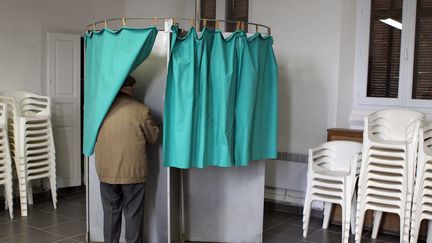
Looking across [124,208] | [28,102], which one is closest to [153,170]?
[124,208]

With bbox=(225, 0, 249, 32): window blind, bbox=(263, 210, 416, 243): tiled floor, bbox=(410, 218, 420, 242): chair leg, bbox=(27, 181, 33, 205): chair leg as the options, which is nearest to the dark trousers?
bbox=(263, 210, 416, 243): tiled floor

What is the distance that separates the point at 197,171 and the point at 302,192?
1.91m

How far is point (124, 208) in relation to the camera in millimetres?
4586

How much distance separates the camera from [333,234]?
5.48 metres

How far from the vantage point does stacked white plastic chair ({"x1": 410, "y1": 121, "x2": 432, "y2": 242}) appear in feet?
15.7

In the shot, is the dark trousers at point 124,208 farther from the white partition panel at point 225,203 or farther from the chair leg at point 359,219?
the chair leg at point 359,219

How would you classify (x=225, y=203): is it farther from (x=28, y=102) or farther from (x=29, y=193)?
(x=28, y=102)

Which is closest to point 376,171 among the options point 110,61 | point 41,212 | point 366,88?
point 366,88

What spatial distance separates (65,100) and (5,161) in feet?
4.68

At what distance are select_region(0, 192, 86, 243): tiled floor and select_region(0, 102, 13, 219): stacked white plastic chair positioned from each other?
0.87ft

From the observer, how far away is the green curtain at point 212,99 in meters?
4.25

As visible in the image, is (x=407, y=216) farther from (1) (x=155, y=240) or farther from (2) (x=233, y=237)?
(1) (x=155, y=240)

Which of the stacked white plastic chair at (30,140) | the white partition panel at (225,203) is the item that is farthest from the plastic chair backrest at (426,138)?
the stacked white plastic chair at (30,140)

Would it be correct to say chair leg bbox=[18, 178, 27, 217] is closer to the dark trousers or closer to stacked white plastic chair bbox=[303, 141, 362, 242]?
the dark trousers
